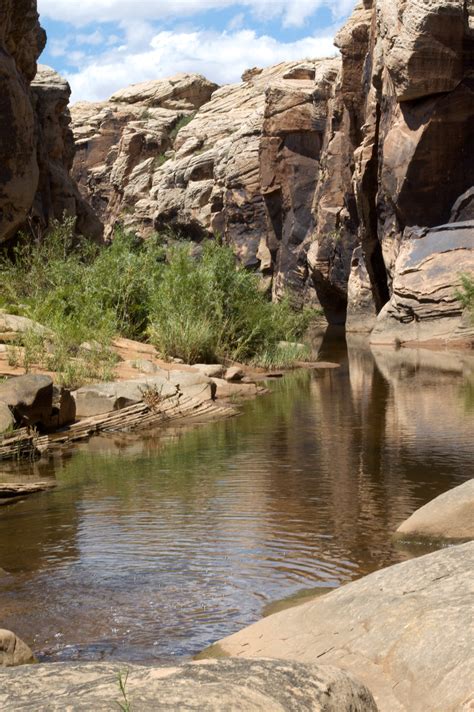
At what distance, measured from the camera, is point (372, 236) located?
32812 millimetres

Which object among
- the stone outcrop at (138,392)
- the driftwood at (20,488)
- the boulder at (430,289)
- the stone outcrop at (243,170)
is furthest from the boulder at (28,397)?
the stone outcrop at (243,170)

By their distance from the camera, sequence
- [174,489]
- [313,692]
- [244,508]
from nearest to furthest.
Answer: [313,692], [244,508], [174,489]

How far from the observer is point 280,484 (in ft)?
26.8

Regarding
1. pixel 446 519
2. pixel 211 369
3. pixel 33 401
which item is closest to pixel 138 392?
pixel 33 401

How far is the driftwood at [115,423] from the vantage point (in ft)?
32.0

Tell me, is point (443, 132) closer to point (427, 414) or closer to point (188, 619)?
point (427, 414)

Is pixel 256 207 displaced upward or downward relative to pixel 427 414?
upward

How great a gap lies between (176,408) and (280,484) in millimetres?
4218

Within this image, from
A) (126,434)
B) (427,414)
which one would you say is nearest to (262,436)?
(126,434)

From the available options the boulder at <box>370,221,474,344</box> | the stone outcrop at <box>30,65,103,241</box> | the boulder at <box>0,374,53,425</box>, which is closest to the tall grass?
the boulder at <box>0,374,53,425</box>

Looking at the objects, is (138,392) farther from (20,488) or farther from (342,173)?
(342,173)

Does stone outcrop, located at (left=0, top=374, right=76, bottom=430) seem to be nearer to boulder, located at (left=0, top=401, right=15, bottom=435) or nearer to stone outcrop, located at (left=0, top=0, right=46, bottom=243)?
boulder, located at (left=0, top=401, right=15, bottom=435)

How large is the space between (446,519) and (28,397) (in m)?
5.42

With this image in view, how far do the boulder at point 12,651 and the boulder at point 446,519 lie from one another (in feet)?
9.84
